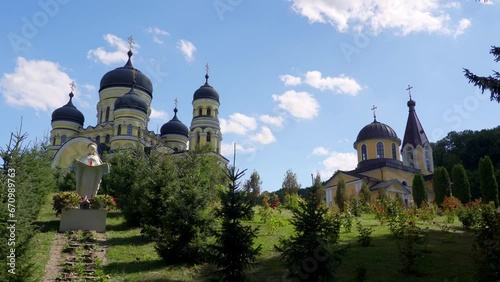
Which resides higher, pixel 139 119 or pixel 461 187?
pixel 139 119

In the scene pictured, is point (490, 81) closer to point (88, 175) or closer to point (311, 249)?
point (311, 249)

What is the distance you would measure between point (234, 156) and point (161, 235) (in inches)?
125

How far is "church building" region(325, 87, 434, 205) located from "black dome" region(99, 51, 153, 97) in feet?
76.3

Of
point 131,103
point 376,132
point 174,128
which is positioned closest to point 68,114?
point 131,103

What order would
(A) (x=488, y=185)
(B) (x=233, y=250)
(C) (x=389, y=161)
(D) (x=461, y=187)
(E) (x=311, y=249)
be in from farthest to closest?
(C) (x=389, y=161)
(D) (x=461, y=187)
(A) (x=488, y=185)
(B) (x=233, y=250)
(E) (x=311, y=249)

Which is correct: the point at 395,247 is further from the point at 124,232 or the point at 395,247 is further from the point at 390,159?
the point at 390,159

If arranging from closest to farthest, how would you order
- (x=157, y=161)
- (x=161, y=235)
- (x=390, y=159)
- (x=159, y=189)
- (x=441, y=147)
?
(x=161, y=235), (x=159, y=189), (x=157, y=161), (x=390, y=159), (x=441, y=147)

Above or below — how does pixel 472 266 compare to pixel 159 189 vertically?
below

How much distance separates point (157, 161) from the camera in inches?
686

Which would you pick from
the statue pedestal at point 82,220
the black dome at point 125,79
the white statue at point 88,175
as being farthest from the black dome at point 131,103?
the statue pedestal at point 82,220

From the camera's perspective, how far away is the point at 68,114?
1892 inches

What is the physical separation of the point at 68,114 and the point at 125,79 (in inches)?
326

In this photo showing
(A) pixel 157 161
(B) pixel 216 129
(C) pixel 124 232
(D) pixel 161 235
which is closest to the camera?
(D) pixel 161 235

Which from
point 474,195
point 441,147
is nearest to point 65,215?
point 474,195
